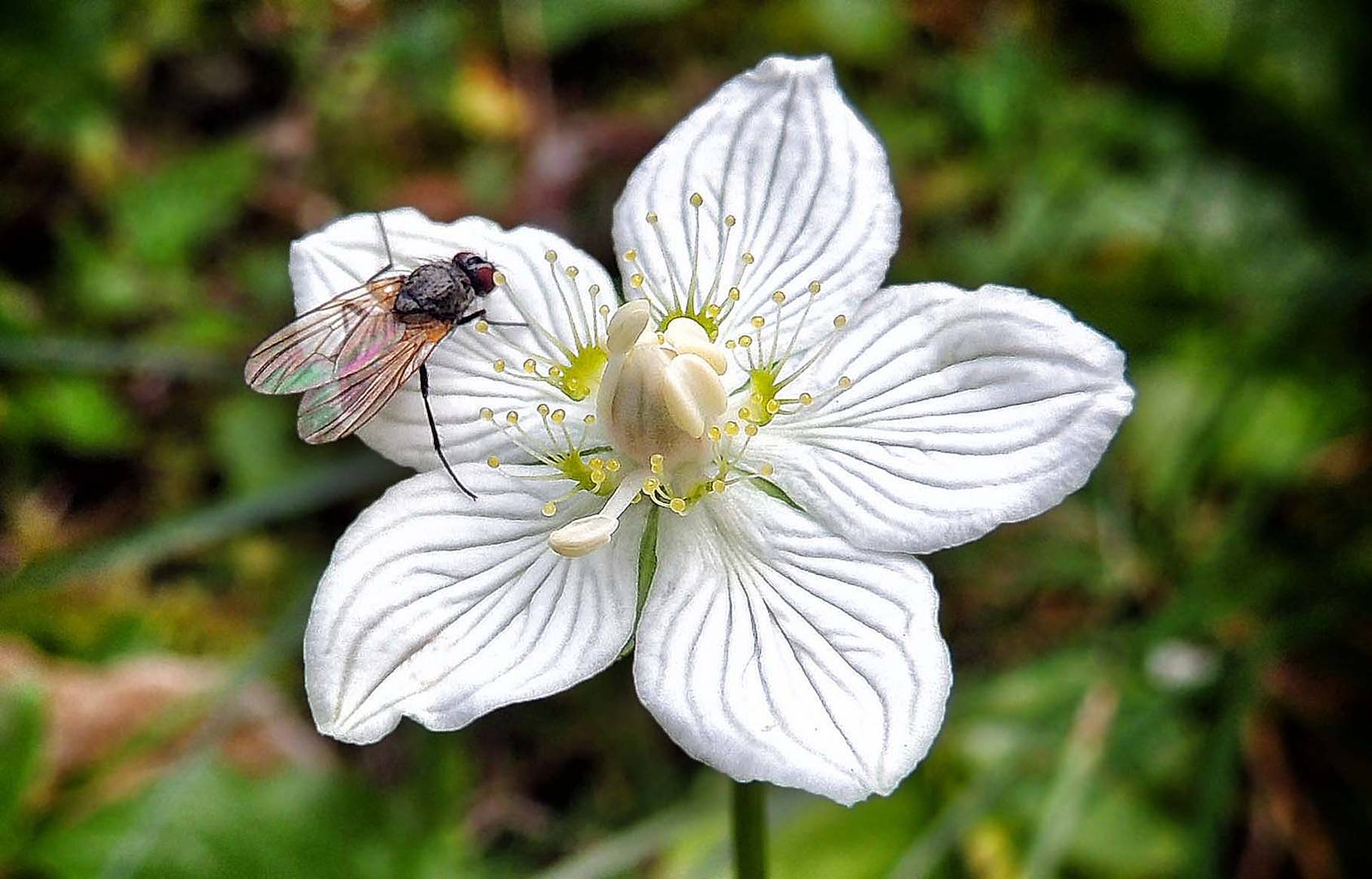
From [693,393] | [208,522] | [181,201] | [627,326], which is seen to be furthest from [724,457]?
[181,201]

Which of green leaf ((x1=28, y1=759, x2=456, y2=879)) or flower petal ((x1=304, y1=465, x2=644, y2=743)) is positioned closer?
flower petal ((x1=304, y1=465, x2=644, y2=743))

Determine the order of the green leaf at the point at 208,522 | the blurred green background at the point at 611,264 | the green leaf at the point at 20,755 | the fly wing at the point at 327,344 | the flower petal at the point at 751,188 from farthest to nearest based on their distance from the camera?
the blurred green background at the point at 611,264
the green leaf at the point at 208,522
the green leaf at the point at 20,755
the flower petal at the point at 751,188
the fly wing at the point at 327,344

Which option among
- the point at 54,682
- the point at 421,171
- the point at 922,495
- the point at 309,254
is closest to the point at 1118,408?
the point at 922,495

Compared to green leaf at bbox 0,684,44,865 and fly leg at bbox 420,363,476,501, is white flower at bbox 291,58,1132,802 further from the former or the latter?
green leaf at bbox 0,684,44,865

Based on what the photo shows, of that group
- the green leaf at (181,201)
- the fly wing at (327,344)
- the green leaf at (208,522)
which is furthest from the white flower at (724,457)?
the green leaf at (181,201)

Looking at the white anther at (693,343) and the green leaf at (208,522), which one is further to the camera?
the green leaf at (208,522)

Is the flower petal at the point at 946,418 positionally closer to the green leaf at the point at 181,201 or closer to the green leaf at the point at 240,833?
the green leaf at the point at 240,833

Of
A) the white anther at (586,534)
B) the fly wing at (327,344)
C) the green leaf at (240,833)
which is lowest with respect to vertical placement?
the green leaf at (240,833)

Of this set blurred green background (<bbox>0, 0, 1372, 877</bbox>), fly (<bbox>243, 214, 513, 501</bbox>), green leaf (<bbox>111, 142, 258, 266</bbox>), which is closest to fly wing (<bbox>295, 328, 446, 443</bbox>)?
fly (<bbox>243, 214, 513, 501</bbox>)
